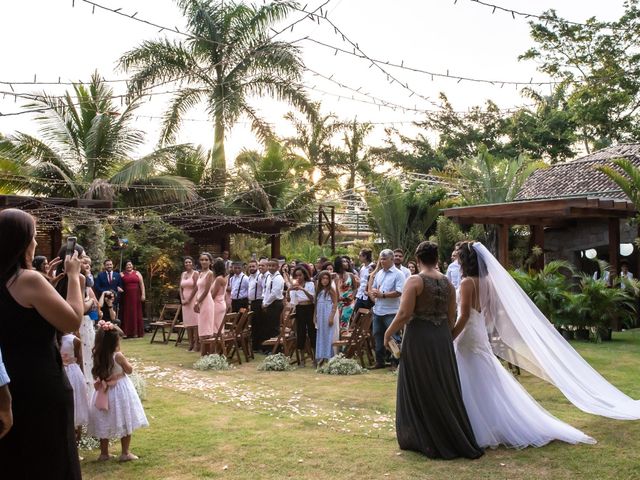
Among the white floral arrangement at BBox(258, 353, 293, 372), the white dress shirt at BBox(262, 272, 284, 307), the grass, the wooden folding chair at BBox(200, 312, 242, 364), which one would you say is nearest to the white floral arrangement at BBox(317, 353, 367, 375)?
the grass

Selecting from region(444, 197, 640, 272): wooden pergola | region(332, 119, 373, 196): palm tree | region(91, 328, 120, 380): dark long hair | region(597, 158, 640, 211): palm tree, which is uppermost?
region(332, 119, 373, 196): palm tree

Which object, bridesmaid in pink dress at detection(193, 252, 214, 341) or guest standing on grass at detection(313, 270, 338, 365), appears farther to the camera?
bridesmaid in pink dress at detection(193, 252, 214, 341)

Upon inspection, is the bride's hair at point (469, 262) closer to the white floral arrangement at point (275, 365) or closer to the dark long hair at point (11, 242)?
the dark long hair at point (11, 242)

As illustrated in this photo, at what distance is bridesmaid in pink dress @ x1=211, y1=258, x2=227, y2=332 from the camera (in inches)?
525

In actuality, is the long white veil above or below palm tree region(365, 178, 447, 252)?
below

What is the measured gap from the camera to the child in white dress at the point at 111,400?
20.7 feet

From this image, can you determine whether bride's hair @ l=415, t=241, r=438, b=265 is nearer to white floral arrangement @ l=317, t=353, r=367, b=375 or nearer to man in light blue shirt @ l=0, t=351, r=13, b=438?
man in light blue shirt @ l=0, t=351, r=13, b=438

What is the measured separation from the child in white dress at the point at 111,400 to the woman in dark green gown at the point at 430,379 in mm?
2283

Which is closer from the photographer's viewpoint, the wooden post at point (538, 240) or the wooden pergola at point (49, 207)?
the wooden pergola at point (49, 207)

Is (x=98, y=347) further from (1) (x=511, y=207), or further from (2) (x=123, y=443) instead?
(1) (x=511, y=207)

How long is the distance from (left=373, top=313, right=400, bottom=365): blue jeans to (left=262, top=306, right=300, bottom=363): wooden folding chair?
1.46m

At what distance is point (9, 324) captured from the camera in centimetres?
368

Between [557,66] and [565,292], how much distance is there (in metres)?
9.62

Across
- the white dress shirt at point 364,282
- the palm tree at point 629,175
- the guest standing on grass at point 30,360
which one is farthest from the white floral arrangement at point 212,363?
the palm tree at point 629,175
